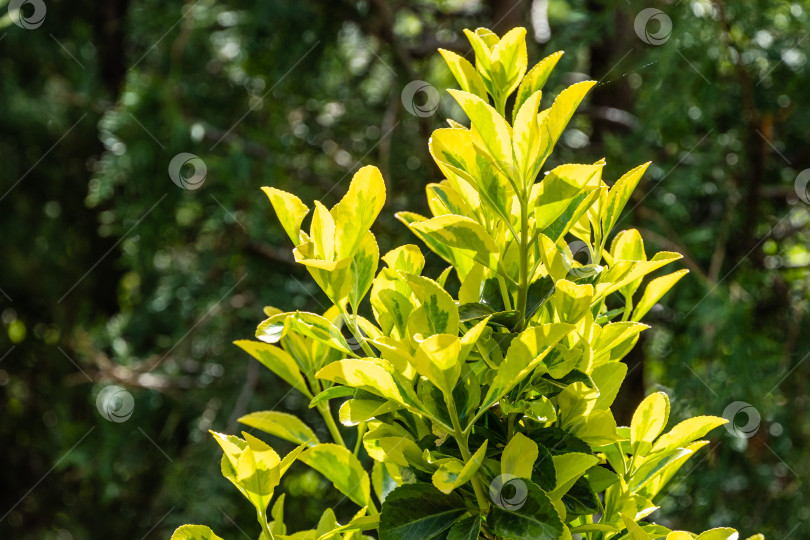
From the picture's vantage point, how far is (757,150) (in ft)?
5.17

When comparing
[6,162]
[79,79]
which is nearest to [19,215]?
[6,162]

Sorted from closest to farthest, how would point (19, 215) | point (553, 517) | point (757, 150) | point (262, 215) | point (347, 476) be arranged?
point (553, 517) < point (347, 476) < point (757, 150) < point (262, 215) < point (19, 215)

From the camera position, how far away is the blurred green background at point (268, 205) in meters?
1.60

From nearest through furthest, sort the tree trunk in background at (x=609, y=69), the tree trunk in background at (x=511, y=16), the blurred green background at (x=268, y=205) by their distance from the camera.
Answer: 1. the blurred green background at (x=268, y=205)
2. the tree trunk in background at (x=511, y=16)
3. the tree trunk in background at (x=609, y=69)

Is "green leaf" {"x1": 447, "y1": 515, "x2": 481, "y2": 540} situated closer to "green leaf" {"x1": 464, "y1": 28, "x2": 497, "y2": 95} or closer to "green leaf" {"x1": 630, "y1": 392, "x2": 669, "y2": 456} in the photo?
"green leaf" {"x1": 630, "y1": 392, "x2": 669, "y2": 456}

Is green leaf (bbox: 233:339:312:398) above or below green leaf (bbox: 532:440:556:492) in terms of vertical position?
above

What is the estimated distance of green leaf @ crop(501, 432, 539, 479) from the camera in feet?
1.37

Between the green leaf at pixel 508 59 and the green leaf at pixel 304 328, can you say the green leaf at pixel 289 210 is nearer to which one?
the green leaf at pixel 304 328

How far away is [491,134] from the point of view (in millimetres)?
419

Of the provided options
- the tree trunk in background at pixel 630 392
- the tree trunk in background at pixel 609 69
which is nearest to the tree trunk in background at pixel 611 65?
the tree trunk in background at pixel 609 69

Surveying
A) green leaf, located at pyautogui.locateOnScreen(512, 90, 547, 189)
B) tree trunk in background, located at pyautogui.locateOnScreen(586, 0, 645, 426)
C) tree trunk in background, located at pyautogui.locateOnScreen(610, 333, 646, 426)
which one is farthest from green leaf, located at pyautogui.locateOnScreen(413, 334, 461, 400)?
tree trunk in background, located at pyautogui.locateOnScreen(586, 0, 645, 426)

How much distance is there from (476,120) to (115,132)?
1.72 meters

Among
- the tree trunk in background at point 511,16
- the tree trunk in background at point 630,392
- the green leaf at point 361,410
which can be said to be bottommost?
the tree trunk in background at point 630,392

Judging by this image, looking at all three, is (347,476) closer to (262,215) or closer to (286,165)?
(262,215)
